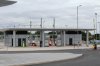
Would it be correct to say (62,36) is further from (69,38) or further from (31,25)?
(31,25)

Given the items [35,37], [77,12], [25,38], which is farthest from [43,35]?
[35,37]

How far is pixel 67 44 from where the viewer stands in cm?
7606

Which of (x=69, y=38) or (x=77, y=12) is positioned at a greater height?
(x=77, y=12)

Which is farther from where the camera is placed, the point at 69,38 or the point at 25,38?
the point at 69,38

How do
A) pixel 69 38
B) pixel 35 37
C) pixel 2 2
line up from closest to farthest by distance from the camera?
pixel 2 2, pixel 69 38, pixel 35 37

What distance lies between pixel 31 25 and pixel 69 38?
9603 mm

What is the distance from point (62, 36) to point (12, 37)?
37.8ft

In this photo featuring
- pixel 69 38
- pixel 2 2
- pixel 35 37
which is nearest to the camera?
pixel 2 2

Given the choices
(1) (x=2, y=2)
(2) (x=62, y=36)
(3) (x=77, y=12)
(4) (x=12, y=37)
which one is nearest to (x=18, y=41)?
(4) (x=12, y=37)

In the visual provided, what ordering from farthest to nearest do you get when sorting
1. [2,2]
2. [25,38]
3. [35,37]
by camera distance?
[35,37] → [25,38] → [2,2]

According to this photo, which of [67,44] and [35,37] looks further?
[35,37]

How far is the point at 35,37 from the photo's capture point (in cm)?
9156

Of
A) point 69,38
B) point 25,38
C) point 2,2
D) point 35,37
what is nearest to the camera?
point 2,2

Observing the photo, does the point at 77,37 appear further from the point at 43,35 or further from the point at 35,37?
the point at 35,37
